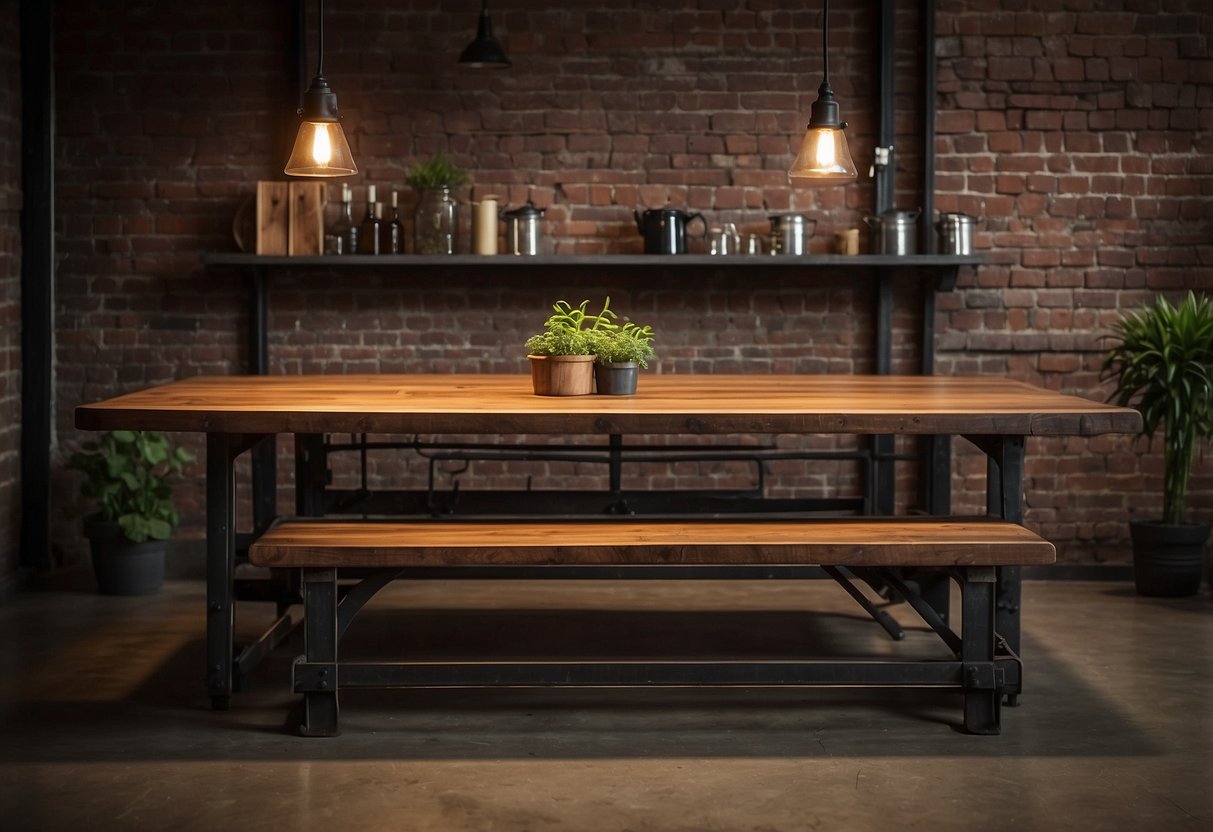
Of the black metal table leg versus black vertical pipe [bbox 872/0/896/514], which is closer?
the black metal table leg

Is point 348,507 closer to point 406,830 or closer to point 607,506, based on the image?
point 607,506

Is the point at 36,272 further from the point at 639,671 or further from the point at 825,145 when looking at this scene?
the point at 639,671

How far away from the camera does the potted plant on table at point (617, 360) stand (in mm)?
4281

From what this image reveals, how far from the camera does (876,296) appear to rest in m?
6.45

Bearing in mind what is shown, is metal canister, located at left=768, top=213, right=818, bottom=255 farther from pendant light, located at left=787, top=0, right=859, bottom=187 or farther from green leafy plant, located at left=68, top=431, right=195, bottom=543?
green leafy plant, located at left=68, top=431, right=195, bottom=543

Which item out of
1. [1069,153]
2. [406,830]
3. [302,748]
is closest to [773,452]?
[1069,153]

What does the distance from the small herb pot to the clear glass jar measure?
201 centimetres

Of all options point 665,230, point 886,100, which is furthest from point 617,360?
point 886,100

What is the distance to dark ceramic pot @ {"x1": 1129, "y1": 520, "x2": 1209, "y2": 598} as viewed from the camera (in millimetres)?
6020

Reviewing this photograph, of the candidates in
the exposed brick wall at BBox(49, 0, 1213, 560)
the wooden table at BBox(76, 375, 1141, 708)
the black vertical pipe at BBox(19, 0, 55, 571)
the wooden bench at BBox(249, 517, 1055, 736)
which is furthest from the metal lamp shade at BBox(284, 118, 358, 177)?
the black vertical pipe at BBox(19, 0, 55, 571)

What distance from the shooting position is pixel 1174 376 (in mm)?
5875

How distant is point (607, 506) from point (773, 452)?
99 cm

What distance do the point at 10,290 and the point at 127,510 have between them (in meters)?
1.06

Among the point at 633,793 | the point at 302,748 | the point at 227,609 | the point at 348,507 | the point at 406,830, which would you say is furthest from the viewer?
the point at 348,507
